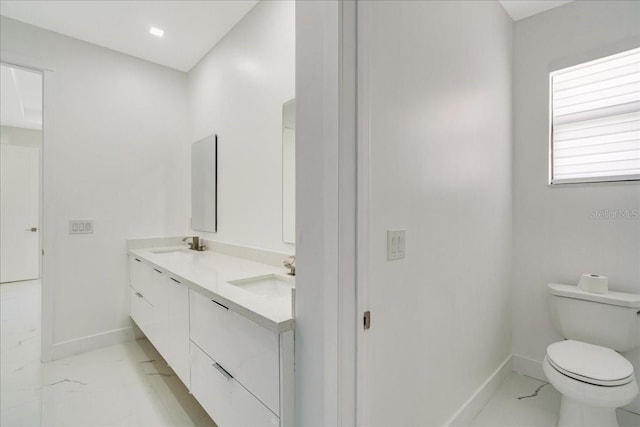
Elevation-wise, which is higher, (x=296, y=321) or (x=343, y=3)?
(x=343, y=3)

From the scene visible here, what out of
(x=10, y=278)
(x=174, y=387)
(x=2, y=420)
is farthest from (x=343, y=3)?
(x=10, y=278)

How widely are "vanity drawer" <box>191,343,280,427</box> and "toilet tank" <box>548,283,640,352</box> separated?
6.06 feet

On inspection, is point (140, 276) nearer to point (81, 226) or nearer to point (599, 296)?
point (81, 226)

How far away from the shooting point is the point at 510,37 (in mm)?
2080

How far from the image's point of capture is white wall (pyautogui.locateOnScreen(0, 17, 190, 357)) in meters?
2.37

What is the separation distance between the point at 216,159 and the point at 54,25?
1570mm

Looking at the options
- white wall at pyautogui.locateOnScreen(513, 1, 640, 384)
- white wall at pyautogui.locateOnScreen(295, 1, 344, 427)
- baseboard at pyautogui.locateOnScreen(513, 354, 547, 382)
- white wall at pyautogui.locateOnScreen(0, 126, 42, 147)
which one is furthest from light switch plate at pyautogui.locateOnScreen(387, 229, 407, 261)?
white wall at pyautogui.locateOnScreen(0, 126, 42, 147)

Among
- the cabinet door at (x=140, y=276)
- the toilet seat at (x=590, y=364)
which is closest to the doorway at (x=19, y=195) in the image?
the cabinet door at (x=140, y=276)

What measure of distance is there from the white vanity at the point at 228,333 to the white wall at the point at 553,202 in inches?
68.4

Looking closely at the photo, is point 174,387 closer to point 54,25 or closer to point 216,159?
point 216,159

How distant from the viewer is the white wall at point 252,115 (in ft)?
6.47

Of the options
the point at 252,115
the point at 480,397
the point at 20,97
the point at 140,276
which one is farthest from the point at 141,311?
the point at 20,97

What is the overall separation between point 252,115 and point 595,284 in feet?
8.05

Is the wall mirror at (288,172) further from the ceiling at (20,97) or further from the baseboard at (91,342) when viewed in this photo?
the ceiling at (20,97)
